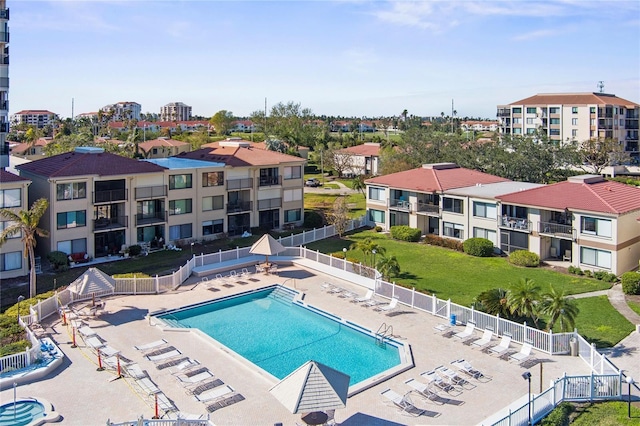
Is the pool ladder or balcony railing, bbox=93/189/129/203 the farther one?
balcony railing, bbox=93/189/129/203

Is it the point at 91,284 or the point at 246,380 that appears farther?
the point at 91,284

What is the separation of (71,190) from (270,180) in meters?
17.8

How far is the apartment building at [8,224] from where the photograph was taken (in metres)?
36.8

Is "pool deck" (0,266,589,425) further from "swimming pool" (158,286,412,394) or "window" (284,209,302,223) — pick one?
"window" (284,209,302,223)

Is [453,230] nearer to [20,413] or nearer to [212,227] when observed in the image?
[212,227]

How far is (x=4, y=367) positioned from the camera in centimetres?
2270

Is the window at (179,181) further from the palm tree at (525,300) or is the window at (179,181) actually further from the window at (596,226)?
the window at (596,226)

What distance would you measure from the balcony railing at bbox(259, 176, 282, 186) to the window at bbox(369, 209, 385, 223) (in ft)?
29.3

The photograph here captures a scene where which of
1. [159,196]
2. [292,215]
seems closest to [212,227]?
[159,196]

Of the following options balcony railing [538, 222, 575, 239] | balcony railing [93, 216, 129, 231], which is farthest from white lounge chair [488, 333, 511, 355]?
balcony railing [93, 216, 129, 231]

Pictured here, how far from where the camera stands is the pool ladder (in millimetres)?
26891

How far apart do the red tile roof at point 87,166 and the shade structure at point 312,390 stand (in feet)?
95.0

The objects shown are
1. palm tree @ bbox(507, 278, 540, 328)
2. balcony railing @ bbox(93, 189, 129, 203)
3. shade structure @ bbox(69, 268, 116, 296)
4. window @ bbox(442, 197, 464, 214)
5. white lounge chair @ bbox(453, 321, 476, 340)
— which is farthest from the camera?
window @ bbox(442, 197, 464, 214)

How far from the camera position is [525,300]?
26.3 m
